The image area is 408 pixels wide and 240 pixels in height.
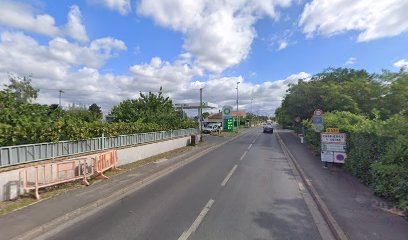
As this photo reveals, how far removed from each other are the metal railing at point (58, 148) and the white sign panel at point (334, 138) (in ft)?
33.9

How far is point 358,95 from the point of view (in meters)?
25.0

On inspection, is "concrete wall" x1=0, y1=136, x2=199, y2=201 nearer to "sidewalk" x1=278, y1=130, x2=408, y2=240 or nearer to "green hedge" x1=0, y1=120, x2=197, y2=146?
"green hedge" x1=0, y1=120, x2=197, y2=146

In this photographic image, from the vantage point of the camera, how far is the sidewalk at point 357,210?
5617mm

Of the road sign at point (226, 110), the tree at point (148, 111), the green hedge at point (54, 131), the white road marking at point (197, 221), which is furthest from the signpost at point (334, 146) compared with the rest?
the road sign at point (226, 110)

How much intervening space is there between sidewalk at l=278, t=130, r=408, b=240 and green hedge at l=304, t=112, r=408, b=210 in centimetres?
35

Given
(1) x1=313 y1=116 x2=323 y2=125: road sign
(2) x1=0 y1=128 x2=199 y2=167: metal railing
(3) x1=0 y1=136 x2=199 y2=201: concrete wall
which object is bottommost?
(3) x1=0 y1=136 x2=199 y2=201: concrete wall

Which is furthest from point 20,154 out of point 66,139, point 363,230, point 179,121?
point 179,121

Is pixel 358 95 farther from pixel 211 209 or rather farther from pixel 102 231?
pixel 102 231

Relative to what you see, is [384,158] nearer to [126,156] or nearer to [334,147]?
[334,147]

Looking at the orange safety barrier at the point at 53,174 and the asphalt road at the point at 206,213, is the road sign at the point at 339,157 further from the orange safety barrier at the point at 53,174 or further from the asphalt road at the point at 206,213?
the orange safety barrier at the point at 53,174

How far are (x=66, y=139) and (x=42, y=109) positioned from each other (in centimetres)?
155

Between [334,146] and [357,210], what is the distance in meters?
6.88

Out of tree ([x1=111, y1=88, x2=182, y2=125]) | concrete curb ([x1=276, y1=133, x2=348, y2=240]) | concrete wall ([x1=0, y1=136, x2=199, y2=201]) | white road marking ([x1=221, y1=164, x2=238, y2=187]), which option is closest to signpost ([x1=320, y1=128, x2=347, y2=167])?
concrete curb ([x1=276, y1=133, x2=348, y2=240])

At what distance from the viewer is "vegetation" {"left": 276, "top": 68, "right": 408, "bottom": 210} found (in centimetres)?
734
